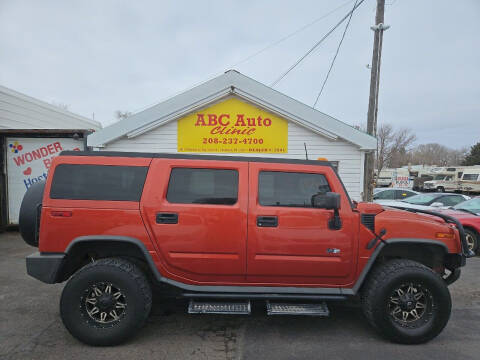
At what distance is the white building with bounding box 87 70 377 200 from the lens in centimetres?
786

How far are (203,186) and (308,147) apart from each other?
5.53m

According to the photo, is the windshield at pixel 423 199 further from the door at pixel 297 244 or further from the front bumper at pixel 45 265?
the front bumper at pixel 45 265

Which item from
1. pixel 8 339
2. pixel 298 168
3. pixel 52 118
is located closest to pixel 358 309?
pixel 298 168

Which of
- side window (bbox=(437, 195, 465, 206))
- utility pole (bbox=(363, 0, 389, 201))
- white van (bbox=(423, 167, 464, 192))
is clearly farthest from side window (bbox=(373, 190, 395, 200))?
white van (bbox=(423, 167, 464, 192))

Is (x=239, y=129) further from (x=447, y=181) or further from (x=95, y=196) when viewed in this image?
(x=447, y=181)

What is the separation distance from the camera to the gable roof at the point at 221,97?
782cm

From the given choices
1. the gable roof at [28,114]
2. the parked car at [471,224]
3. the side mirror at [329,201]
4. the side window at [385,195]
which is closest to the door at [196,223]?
the side mirror at [329,201]

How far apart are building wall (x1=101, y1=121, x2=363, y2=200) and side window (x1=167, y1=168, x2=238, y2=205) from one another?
16.5 ft

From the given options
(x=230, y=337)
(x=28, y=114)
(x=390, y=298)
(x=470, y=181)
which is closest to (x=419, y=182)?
(x=470, y=181)

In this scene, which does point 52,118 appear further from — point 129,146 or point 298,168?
point 298,168

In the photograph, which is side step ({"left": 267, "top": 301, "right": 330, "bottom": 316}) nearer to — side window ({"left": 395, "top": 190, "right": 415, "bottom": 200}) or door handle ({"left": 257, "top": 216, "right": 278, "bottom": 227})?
door handle ({"left": 257, "top": 216, "right": 278, "bottom": 227})

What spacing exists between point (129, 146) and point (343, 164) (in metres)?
6.17

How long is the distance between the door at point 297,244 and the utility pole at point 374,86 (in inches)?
243

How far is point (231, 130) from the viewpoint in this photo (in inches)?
321
